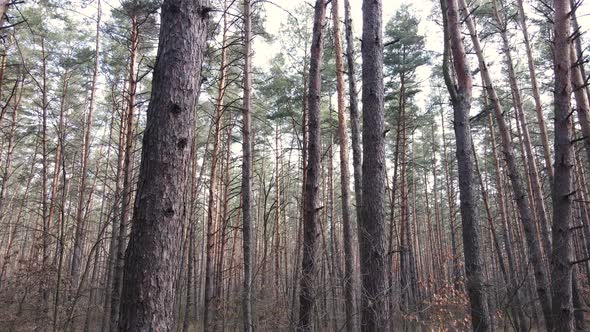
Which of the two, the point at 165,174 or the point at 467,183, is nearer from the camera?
the point at 165,174

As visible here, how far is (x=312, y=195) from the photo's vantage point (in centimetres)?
501

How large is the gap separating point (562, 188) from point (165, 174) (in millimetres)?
5074

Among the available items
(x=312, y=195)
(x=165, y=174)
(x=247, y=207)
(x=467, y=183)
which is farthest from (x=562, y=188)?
(x=247, y=207)

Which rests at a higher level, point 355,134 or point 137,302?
point 355,134

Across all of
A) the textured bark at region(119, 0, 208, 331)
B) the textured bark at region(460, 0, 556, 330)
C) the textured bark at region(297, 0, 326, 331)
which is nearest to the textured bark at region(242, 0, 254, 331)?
the textured bark at region(297, 0, 326, 331)

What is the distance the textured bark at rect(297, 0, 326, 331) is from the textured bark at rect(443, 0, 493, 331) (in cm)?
203

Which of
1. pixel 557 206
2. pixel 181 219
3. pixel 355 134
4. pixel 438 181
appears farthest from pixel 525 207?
pixel 438 181

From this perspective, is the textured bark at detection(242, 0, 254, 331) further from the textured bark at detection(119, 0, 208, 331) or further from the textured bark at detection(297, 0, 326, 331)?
the textured bark at detection(119, 0, 208, 331)

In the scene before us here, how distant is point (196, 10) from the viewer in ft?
Result: 8.93

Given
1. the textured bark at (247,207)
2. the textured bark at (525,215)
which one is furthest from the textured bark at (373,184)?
the textured bark at (247,207)

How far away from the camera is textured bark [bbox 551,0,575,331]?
4.48 metres

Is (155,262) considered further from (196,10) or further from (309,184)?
(309,184)

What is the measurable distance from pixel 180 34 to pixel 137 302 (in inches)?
72.6

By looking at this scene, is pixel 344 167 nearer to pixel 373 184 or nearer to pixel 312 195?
pixel 312 195
